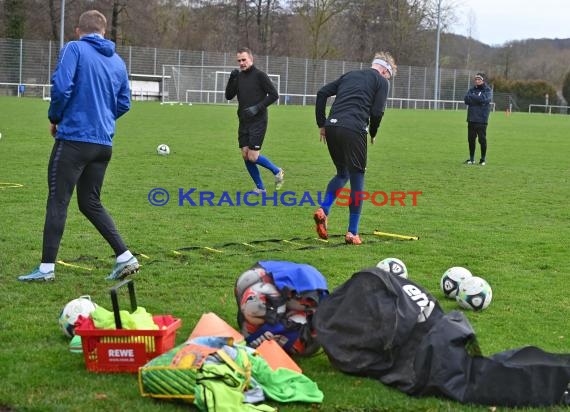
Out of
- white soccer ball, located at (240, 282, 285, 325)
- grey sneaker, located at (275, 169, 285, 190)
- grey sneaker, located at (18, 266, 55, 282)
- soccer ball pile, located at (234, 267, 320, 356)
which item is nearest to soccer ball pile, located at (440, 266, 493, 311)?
soccer ball pile, located at (234, 267, 320, 356)

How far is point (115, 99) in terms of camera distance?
6715 millimetres

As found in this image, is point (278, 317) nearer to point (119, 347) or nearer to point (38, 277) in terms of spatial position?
point (119, 347)

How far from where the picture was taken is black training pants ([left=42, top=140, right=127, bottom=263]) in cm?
641

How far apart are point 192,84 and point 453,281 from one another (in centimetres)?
4715

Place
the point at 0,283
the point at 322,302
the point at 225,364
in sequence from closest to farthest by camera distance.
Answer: the point at 225,364, the point at 322,302, the point at 0,283

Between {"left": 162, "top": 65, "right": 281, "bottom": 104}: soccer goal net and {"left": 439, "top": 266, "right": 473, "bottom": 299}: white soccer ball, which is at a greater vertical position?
{"left": 162, "top": 65, "right": 281, "bottom": 104}: soccer goal net

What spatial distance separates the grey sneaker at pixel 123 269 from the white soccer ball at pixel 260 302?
210 cm

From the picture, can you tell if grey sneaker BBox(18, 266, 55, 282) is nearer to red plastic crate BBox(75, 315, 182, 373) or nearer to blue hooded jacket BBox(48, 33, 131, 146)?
blue hooded jacket BBox(48, 33, 131, 146)

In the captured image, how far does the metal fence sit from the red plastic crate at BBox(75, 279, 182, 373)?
45.2 metres

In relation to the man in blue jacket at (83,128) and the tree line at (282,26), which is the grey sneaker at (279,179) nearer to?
the man in blue jacket at (83,128)

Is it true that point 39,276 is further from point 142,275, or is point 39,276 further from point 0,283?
point 142,275

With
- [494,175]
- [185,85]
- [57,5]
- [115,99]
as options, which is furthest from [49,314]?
[57,5]

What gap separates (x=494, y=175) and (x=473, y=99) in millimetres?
2321

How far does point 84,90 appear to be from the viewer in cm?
641
